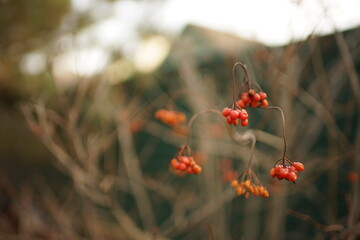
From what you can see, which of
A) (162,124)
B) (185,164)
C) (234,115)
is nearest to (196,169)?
(185,164)

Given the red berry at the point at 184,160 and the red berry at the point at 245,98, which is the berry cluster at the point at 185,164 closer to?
the red berry at the point at 184,160

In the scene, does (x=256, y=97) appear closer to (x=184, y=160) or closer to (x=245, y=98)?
(x=245, y=98)

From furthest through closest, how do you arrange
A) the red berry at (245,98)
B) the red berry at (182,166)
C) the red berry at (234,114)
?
the red berry at (182,166)
the red berry at (245,98)
the red berry at (234,114)

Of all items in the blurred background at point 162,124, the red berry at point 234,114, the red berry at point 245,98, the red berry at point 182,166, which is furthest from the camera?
the blurred background at point 162,124

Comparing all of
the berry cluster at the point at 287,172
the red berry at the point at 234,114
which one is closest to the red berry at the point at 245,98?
the red berry at the point at 234,114

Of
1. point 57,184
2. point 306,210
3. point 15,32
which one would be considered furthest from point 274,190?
point 57,184

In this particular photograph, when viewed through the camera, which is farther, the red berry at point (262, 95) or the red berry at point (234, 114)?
the red berry at point (262, 95)

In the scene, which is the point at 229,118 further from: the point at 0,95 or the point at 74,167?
the point at 0,95

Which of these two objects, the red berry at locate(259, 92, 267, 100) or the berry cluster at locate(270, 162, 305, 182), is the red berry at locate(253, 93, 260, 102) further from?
the berry cluster at locate(270, 162, 305, 182)
